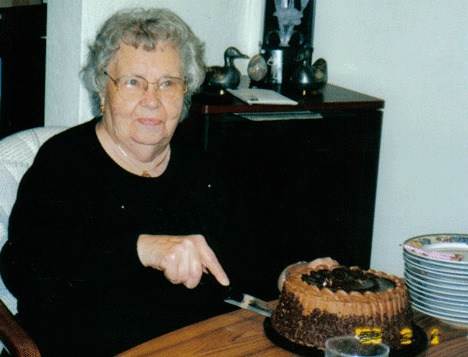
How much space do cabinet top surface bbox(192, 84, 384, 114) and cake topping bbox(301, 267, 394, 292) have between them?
3.19 ft

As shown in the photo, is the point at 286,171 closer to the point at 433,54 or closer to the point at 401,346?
the point at 433,54

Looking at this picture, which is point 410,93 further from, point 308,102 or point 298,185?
point 298,185

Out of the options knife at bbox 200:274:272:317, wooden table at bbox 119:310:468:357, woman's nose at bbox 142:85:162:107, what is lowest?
wooden table at bbox 119:310:468:357

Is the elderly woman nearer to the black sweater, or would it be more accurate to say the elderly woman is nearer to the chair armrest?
the black sweater

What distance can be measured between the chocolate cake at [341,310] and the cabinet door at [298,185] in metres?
0.98

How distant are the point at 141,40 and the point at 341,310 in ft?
2.88

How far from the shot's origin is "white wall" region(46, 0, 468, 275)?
2.36 m

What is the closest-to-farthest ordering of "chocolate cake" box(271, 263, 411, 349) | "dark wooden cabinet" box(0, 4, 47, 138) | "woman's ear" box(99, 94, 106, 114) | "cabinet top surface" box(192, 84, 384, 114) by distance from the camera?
"chocolate cake" box(271, 263, 411, 349)
"woman's ear" box(99, 94, 106, 114)
"cabinet top surface" box(192, 84, 384, 114)
"dark wooden cabinet" box(0, 4, 47, 138)

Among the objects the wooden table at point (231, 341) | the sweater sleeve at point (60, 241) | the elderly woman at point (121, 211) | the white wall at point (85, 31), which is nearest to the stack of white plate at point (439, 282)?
the wooden table at point (231, 341)

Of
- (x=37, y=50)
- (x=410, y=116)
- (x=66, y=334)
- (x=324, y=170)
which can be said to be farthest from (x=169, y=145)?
(x=37, y=50)

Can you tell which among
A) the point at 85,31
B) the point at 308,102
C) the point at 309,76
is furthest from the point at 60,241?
Result: the point at 309,76

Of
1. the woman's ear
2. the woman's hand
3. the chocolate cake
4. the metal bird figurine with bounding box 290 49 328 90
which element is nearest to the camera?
the chocolate cake

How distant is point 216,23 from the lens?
2736 mm

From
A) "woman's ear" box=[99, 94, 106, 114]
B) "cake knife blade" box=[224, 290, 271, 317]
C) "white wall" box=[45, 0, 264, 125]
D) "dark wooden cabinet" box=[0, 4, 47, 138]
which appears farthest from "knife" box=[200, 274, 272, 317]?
"dark wooden cabinet" box=[0, 4, 47, 138]
